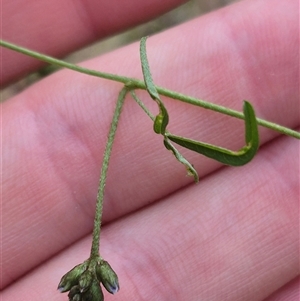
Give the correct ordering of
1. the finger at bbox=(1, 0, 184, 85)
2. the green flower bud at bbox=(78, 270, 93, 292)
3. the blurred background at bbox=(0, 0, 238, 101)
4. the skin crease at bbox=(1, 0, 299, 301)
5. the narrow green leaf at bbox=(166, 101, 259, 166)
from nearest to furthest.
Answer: the narrow green leaf at bbox=(166, 101, 259, 166) < the green flower bud at bbox=(78, 270, 93, 292) < the skin crease at bbox=(1, 0, 299, 301) < the finger at bbox=(1, 0, 184, 85) < the blurred background at bbox=(0, 0, 238, 101)

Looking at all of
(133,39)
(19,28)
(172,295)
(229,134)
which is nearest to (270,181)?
(229,134)

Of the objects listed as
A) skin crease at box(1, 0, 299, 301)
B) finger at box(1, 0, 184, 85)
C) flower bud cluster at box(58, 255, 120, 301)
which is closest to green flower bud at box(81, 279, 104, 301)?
flower bud cluster at box(58, 255, 120, 301)

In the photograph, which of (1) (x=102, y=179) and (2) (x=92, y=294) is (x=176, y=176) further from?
(2) (x=92, y=294)

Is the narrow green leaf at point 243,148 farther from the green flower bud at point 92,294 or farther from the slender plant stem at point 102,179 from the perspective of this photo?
the green flower bud at point 92,294

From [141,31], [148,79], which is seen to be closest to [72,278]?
[148,79]

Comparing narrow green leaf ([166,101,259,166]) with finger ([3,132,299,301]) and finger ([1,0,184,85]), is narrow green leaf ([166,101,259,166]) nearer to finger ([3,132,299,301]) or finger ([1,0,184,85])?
finger ([3,132,299,301])
